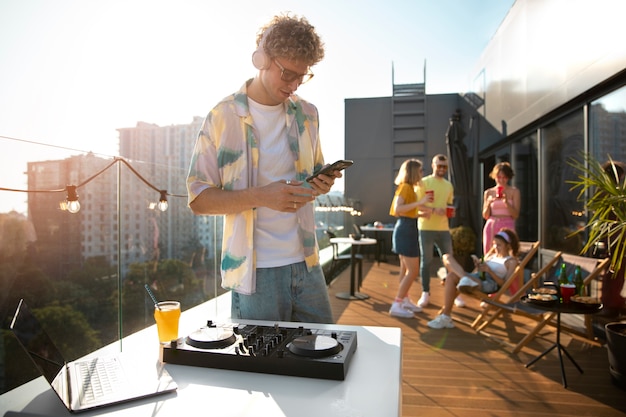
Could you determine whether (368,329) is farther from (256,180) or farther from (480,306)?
(480,306)

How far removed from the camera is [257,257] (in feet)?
4.44

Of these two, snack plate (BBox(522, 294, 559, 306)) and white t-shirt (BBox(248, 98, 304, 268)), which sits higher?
white t-shirt (BBox(248, 98, 304, 268))

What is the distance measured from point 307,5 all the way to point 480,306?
4021 millimetres

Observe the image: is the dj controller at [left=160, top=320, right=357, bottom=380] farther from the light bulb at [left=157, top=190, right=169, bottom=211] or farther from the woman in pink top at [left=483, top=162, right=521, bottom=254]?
the woman in pink top at [left=483, top=162, right=521, bottom=254]

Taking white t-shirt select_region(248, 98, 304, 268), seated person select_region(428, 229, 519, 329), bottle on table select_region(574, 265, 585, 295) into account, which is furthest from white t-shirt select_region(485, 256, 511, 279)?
white t-shirt select_region(248, 98, 304, 268)

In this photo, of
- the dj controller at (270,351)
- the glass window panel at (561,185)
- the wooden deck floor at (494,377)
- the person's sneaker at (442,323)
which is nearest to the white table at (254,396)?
the dj controller at (270,351)

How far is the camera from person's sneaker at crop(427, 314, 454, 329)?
4176mm

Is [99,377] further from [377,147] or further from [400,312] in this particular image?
[377,147]

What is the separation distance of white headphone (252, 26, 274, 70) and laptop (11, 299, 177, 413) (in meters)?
0.92

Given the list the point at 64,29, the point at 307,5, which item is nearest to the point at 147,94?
the point at 64,29

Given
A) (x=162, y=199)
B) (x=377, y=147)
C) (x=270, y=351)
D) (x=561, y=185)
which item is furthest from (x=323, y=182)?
(x=377, y=147)

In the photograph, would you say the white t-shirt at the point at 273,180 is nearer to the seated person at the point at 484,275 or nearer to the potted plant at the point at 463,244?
the seated person at the point at 484,275

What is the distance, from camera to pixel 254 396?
2.64 feet

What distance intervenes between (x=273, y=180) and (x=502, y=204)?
435 cm
